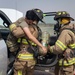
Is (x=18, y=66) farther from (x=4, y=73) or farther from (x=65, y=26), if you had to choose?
(x=65, y=26)

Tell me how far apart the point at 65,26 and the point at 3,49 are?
1006 mm

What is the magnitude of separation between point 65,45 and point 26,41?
59 cm

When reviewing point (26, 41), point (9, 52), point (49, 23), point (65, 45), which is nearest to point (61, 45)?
point (65, 45)

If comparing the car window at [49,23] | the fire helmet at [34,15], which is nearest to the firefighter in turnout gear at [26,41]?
the fire helmet at [34,15]

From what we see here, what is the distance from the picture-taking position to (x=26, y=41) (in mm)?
4262

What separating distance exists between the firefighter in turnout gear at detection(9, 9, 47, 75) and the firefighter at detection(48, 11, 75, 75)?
9.4 inches

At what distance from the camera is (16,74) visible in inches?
169

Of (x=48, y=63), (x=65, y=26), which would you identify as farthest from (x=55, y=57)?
(x=65, y=26)

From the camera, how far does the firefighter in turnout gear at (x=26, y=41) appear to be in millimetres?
4164

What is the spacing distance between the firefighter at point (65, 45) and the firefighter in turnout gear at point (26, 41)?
238mm

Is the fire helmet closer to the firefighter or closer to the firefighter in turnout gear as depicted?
the firefighter in turnout gear

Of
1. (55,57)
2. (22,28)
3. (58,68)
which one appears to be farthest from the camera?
(55,57)

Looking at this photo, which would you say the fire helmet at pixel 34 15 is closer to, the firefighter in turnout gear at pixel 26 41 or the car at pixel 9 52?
the firefighter in turnout gear at pixel 26 41

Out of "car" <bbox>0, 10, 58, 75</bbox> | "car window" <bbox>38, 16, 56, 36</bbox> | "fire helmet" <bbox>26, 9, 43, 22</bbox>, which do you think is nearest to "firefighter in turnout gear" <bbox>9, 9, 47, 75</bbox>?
"fire helmet" <bbox>26, 9, 43, 22</bbox>
